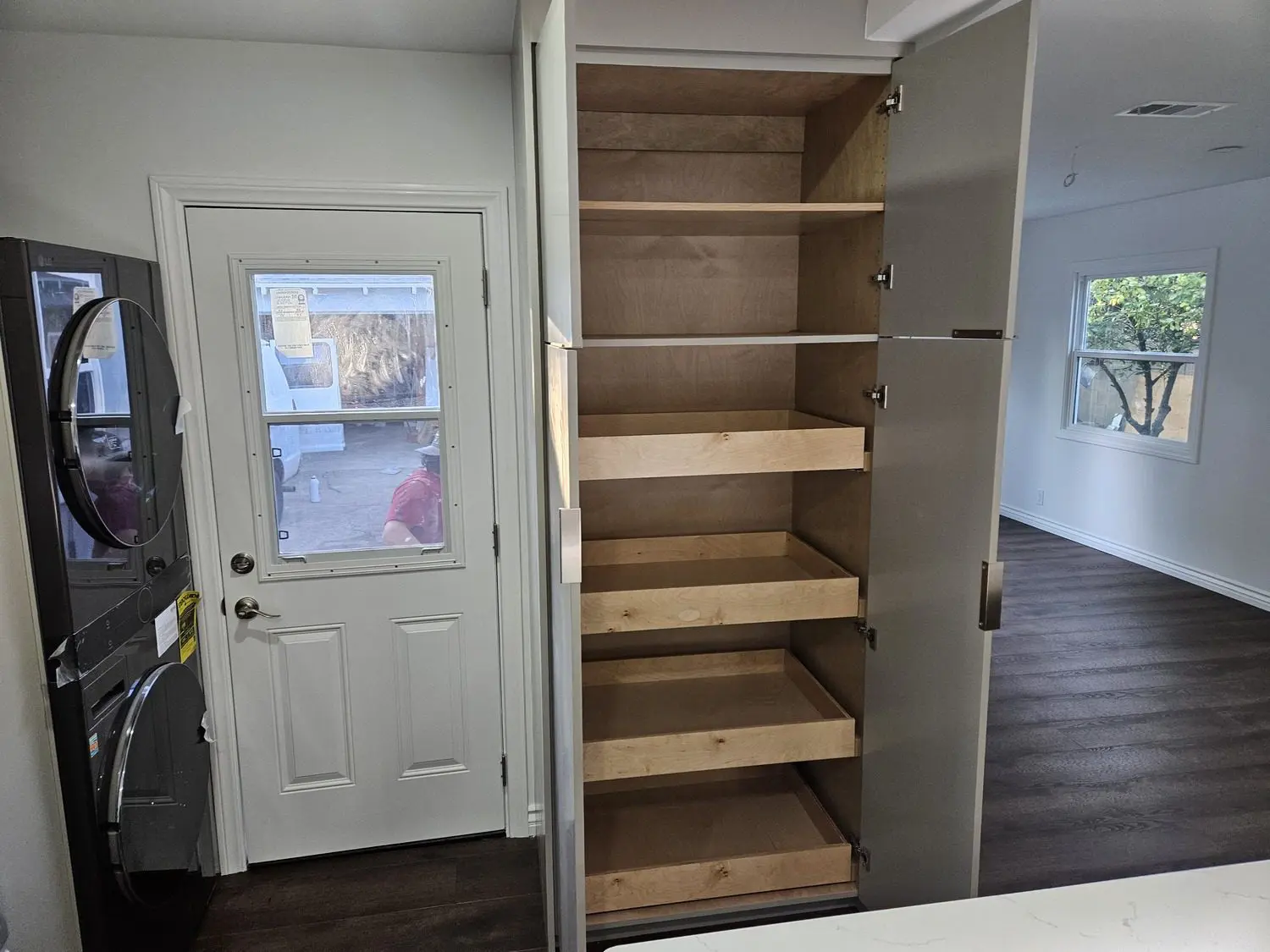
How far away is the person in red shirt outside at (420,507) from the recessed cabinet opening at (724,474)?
1.55 feet

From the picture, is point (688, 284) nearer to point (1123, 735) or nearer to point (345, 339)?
point (345, 339)

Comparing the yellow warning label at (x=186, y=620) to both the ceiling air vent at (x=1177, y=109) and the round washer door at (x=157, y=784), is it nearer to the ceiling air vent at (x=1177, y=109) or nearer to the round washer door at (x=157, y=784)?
the round washer door at (x=157, y=784)

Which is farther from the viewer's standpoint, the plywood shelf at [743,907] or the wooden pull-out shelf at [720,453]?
the plywood shelf at [743,907]

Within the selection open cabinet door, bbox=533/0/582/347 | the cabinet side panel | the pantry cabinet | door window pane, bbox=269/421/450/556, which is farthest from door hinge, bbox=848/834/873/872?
open cabinet door, bbox=533/0/582/347

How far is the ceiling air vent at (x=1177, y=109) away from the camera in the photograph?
3152 millimetres

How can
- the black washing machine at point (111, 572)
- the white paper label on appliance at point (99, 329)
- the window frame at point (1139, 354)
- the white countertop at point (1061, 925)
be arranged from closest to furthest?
1. the white countertop at point (1061, 925)
2. the black washing machine at point (111, 572)
3. the white paper label on appliance at point (99, 329)
4. the window frame at point (1139, 354)

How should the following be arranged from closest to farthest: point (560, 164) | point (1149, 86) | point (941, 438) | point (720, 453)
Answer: point (560, 164), point (941, 438), point (720, 453), point (1149, 86)

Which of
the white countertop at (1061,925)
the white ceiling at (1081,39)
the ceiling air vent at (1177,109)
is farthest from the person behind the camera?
the ceiling air vent at (1177,109)

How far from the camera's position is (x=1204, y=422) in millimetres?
5125

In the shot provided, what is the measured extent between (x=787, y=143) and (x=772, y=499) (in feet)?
3.45

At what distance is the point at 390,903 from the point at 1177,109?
13.3ft

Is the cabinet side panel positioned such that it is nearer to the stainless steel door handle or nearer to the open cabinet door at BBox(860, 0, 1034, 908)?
the open cabinet door at BBox(860, 0, 1034, 908)

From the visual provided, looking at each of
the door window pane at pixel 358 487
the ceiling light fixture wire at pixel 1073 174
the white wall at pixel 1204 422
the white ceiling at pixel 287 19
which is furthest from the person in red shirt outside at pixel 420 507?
the white wall at pixel 1204 422

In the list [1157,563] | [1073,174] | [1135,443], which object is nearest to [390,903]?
[1073,174]
